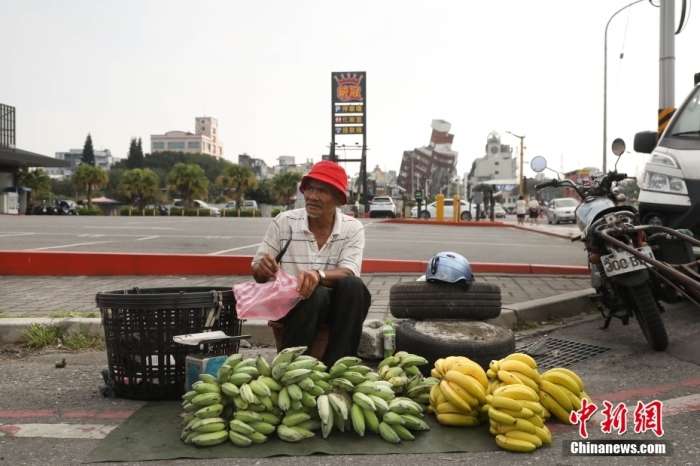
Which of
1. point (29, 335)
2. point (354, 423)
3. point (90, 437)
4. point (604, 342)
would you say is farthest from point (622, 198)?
point (29, 335)

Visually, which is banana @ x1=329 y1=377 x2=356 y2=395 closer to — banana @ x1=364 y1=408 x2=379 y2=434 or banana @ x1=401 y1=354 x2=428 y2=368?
banana @ x1=364 y1=408 x2=379 y2=434

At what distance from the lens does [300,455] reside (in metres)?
2.88

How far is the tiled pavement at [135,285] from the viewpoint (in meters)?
6.31

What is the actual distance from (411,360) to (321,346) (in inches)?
23.8

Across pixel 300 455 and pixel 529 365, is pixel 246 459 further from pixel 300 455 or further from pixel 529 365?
pixel 529 365

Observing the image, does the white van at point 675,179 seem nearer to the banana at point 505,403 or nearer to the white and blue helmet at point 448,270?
the white and blue helmet at point 448,270

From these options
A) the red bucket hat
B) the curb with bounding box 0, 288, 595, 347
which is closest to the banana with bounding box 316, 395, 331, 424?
the red bucket hat

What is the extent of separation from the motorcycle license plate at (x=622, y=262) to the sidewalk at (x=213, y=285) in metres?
1.28

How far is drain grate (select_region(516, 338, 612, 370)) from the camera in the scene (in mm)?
4664

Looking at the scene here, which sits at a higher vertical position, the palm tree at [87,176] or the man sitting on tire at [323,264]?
the palm tree at [87,176]

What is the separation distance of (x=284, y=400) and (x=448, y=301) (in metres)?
1.93

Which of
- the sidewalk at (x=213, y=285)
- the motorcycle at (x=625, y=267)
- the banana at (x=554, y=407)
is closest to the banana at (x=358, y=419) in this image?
the banana at (x=554, y=407)

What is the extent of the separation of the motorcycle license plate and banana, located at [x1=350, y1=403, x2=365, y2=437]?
2431 mm

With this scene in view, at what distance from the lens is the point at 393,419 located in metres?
3.07
